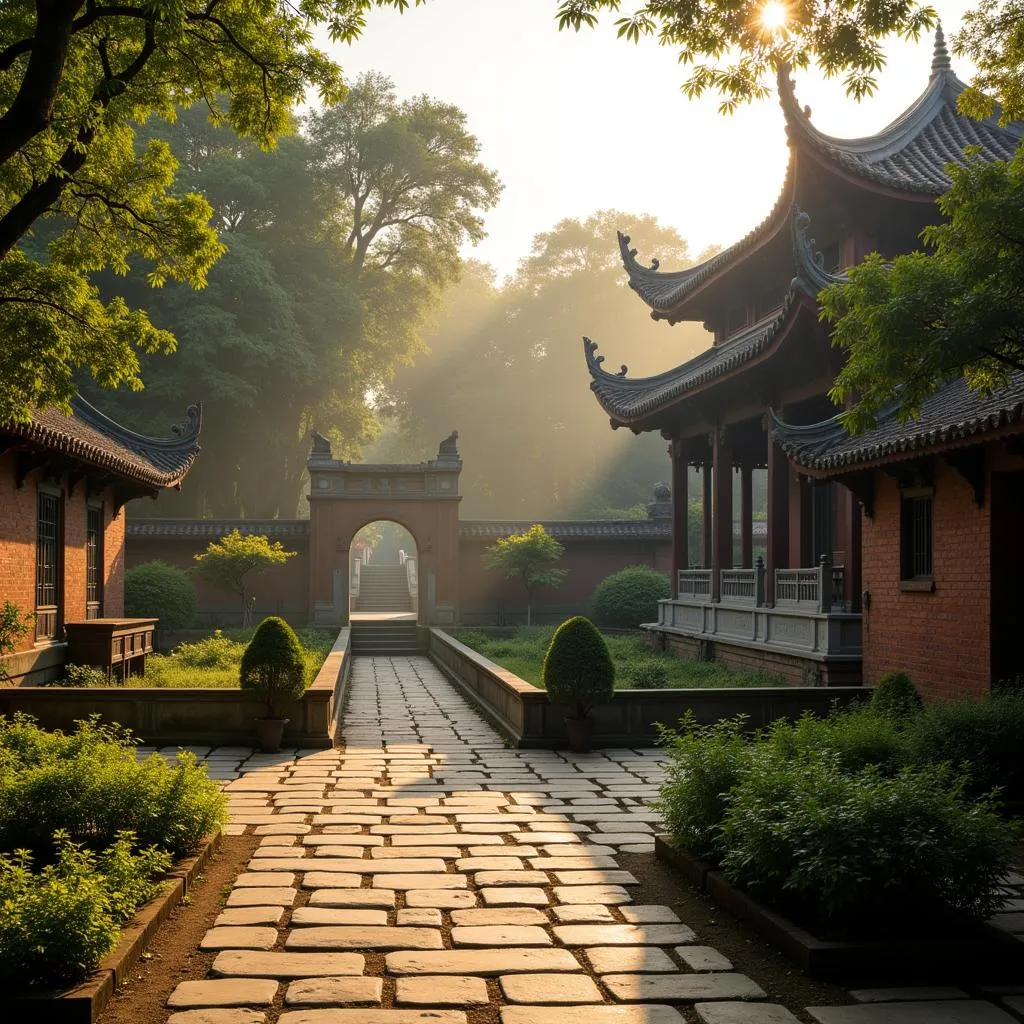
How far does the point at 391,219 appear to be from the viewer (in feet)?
126

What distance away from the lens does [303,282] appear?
1357 inches

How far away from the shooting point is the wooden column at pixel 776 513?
51.3ft

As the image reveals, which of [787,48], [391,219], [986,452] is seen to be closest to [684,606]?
[986,452]

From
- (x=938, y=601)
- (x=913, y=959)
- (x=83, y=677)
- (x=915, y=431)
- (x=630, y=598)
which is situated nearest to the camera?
(x=913, y=959)

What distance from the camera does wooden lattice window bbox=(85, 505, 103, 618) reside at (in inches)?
649

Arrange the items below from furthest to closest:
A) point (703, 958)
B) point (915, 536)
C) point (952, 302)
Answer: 1. point (915, 536)
2. point (952, 302)
3. point (703, 958)

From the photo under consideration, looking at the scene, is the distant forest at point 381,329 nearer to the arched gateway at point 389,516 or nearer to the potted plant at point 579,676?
the arched gateway at point 389,516

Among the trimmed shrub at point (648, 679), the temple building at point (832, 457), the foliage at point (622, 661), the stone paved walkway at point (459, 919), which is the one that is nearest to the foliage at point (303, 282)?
the foliage at point (622, 661)

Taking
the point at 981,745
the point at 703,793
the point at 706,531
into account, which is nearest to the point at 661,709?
the point at 981,745

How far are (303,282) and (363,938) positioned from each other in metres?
31.6

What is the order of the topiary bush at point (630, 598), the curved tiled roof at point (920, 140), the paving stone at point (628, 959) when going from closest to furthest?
the paving stone at point (628, 959)
the curved tiled roof at point (920, 140)
the topiary bush at point (630, 598)

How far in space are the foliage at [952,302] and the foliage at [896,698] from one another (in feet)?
9.70

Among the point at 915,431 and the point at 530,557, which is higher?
the point at 915,431

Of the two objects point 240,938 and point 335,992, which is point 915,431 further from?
point 335,992
